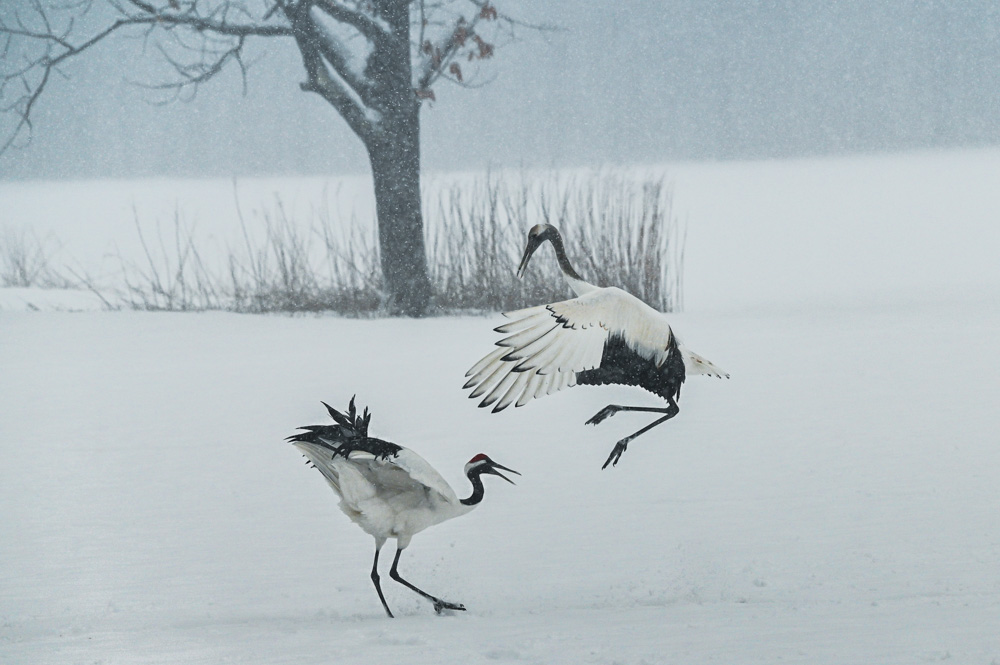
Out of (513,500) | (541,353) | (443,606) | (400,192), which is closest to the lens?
(541,353)

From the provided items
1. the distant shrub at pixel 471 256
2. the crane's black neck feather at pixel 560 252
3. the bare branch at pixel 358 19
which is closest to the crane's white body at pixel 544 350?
the crane's black neck feather at pixel 560 252

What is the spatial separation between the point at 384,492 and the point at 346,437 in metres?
0.16

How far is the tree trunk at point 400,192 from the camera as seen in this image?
19.4 feet

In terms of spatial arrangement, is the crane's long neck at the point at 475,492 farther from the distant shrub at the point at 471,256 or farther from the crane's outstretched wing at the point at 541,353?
the distant shrub at the point at 471,256

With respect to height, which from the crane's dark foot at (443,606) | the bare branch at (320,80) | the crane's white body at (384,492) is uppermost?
the bare branch at (320,80)

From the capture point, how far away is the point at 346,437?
2.40 m

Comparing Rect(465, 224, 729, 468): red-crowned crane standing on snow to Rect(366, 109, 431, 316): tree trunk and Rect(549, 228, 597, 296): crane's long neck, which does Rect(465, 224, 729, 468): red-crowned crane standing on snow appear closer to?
Rect(549, 228, 597, 296): crane's long neck

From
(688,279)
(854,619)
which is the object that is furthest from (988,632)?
(688,279)

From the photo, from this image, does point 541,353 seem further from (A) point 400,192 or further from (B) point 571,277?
(A) point 400,192

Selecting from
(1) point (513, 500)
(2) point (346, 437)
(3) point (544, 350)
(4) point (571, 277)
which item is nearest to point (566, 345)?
(3) point (544, 350)

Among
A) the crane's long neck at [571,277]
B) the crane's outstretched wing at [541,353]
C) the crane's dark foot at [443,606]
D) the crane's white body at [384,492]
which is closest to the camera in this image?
the crane's outstretched wing at [541,353]

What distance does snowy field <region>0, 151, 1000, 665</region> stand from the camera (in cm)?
252

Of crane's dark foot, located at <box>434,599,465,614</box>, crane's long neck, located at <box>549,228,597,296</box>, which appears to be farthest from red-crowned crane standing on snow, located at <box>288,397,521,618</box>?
crane's long neck, located at <box>549,228,597,296</box>

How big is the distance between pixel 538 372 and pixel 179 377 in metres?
3.43
